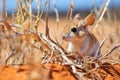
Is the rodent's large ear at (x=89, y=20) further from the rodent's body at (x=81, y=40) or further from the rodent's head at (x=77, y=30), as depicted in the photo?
the rodent's body at (x=81, y=40)

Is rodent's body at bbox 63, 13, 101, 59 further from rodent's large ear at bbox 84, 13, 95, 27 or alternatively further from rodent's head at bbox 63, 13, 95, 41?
rodent's large ear at bbox 84, 13, 95, 27

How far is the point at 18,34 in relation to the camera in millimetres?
2178

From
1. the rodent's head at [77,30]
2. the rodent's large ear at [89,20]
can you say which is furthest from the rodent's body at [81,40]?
the rodent's large ear at [89,20]

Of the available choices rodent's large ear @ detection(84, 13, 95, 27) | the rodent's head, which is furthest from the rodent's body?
rodent's large ear @ detection(84, 13, 95, 27)

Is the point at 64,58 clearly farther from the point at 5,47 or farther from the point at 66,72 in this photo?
the point at 5,47

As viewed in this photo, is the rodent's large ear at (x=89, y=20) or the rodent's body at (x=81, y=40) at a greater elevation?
the rodent's large ear at (x=89, y=20)

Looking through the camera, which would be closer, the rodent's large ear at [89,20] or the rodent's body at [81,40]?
the rodent's large ear at [89,20]

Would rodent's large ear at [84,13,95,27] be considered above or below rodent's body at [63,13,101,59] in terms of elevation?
above

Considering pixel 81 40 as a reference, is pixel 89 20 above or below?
above

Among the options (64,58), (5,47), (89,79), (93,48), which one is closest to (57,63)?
(64,58)

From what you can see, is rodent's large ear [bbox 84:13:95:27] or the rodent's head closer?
rodent's large ear [bbox 84:13:95:27]

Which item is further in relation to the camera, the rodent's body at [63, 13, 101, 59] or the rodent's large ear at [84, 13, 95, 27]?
the rodent's body at [63, 13, 101, 59]

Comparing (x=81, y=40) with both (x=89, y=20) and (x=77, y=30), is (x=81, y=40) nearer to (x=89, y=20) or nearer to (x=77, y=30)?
(x=77, y=30)

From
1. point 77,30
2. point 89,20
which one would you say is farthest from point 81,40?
point 89,20
